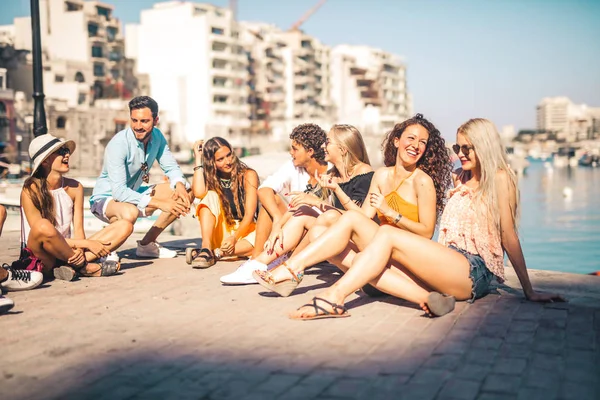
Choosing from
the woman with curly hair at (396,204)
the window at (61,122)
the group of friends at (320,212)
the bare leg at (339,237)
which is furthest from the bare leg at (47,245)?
the window at (61,122)

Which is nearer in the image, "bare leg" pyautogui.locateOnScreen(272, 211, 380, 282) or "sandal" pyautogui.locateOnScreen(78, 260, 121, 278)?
"bare leg" pyautogui.locateOnScreen(272, 211, 380, 282)

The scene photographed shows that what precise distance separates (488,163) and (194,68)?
6663cm

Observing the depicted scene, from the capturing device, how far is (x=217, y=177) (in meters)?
6.82

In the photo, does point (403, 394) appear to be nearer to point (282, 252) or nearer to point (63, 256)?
point (282, 252)

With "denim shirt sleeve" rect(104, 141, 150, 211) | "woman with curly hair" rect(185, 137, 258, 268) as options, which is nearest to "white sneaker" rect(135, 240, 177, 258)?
"woman with curly hair" rect(185, 137, 258, 268)

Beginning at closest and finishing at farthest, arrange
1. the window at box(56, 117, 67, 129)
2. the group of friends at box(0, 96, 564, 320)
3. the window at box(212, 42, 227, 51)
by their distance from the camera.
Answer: the group of friends at box(0, 96, 564, 320), the window at box(56, 117, 67, 129), the window at box(212, 42, 227, 51)

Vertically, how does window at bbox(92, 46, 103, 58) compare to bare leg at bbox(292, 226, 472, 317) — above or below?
above

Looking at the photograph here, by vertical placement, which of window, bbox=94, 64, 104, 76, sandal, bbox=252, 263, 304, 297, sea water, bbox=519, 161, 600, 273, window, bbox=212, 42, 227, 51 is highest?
window, bbox=212, 42, 227, 51

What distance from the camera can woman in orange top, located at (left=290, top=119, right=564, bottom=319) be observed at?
168 inches

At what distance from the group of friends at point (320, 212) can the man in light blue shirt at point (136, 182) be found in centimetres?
1

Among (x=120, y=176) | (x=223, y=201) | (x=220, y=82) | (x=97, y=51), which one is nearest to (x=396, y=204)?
(x=223, y=201)

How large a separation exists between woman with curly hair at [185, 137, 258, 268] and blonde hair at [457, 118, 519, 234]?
2782 millimetres

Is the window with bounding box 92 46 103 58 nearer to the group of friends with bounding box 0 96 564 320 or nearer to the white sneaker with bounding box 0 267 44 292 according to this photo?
the group of friends with bounding box 0 96 564 320

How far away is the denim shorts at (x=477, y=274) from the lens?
4512 millimetres
